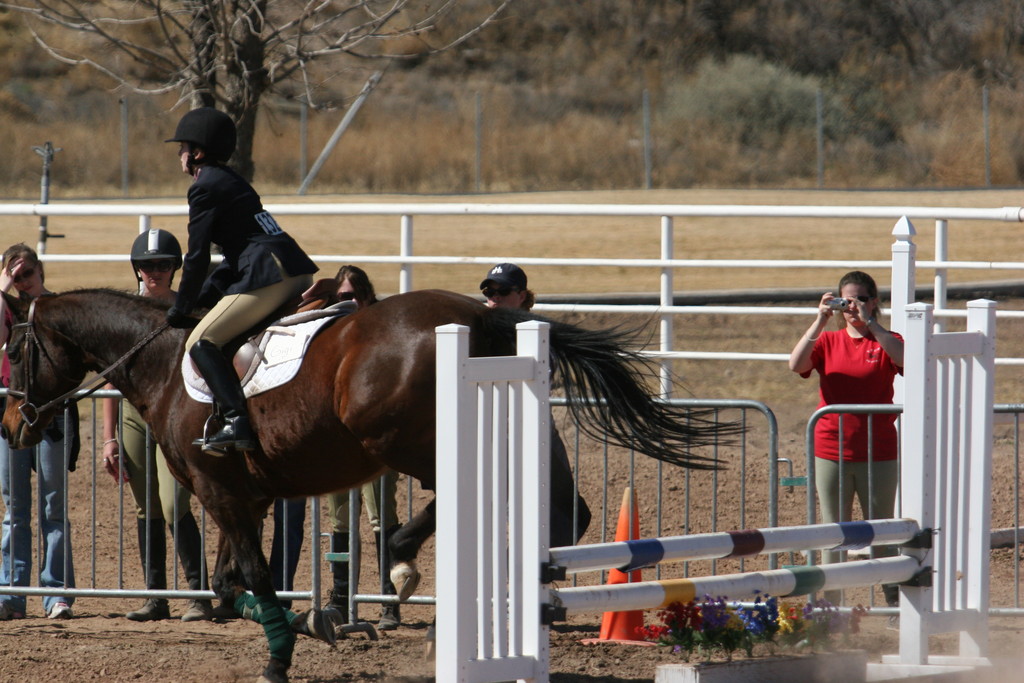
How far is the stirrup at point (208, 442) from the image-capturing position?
18.5ft

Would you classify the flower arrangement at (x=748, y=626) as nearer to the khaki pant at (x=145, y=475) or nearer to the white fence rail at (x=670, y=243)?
the khaki pant at (x=145, y=475)

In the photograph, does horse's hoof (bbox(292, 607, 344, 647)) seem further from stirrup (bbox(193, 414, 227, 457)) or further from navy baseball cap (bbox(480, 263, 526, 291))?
navy baseball cap (bbox(480, 263, 526, 291))

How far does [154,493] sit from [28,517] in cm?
67

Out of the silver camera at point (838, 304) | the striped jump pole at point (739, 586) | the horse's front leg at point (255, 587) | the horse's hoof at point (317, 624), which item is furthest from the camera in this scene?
the silver camera at point (838, 304)

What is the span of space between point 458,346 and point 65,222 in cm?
1990

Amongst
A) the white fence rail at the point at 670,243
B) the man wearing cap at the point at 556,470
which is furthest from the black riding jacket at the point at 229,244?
the white fence rail at the point at 670,243

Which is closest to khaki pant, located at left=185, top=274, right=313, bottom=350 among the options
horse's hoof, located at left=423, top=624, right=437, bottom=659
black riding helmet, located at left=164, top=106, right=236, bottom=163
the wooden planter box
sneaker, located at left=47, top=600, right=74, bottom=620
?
black riding helmet, located at left=164, top=106, right=236, bottom=163

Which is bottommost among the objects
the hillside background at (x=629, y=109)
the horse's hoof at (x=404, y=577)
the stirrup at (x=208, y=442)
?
the horse's hoof at (x=404, y=577)

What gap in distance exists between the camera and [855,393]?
6.99 meters

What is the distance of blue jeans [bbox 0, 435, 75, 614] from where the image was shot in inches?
288

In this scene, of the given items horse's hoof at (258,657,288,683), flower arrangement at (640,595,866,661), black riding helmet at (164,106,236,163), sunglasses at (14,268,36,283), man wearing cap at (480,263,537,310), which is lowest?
horse's hoof at (258,657,288,683)

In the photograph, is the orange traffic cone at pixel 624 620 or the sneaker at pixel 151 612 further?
the sneaker at pixel 151 612

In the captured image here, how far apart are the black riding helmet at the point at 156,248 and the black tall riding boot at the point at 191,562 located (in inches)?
54.0

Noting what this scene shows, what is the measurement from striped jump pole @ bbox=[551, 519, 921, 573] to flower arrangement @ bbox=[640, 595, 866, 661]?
246 millimetres
